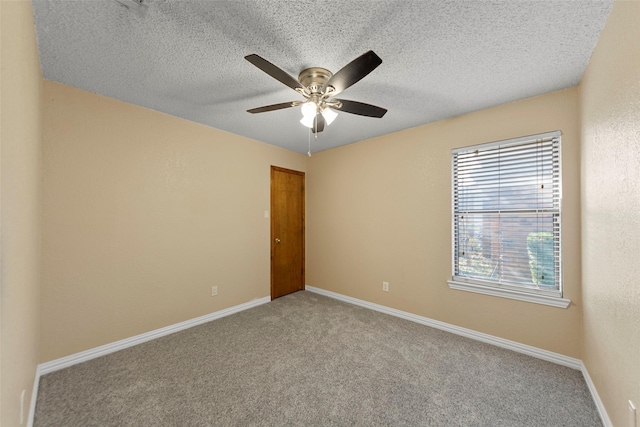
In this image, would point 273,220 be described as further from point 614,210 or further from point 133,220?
point 614,210

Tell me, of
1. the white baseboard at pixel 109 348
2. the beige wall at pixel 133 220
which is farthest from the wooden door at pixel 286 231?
the white baseboard at pixel 109 348

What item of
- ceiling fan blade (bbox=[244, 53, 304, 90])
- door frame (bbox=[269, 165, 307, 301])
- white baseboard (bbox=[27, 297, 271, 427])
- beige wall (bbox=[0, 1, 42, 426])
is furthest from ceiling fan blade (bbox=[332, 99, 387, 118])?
white baseboard (bbox=[27, 297, 271, 427])

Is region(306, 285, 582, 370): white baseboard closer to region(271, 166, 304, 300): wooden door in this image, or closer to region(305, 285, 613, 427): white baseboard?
region(305, 285, 613, 427): white baseboard

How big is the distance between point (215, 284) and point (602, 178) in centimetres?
378

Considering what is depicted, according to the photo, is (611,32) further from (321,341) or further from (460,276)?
(321,341)

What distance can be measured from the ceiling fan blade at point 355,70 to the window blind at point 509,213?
1844mm

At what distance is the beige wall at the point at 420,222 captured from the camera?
2191 millimetres

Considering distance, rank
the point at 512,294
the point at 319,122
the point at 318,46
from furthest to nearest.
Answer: the point at 512,294 < the point at 319,122 < the point at 318,46

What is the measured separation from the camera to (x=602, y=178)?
1607 mm

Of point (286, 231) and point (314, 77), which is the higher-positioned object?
point (314, 77)

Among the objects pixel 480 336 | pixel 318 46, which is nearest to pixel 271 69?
pixel 318 46

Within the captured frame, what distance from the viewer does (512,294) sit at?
2430 mm

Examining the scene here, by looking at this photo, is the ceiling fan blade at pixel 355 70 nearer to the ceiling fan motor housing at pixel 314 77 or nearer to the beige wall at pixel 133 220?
the ceiling fan motor housing at pixel 314 77

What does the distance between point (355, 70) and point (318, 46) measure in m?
0.42
